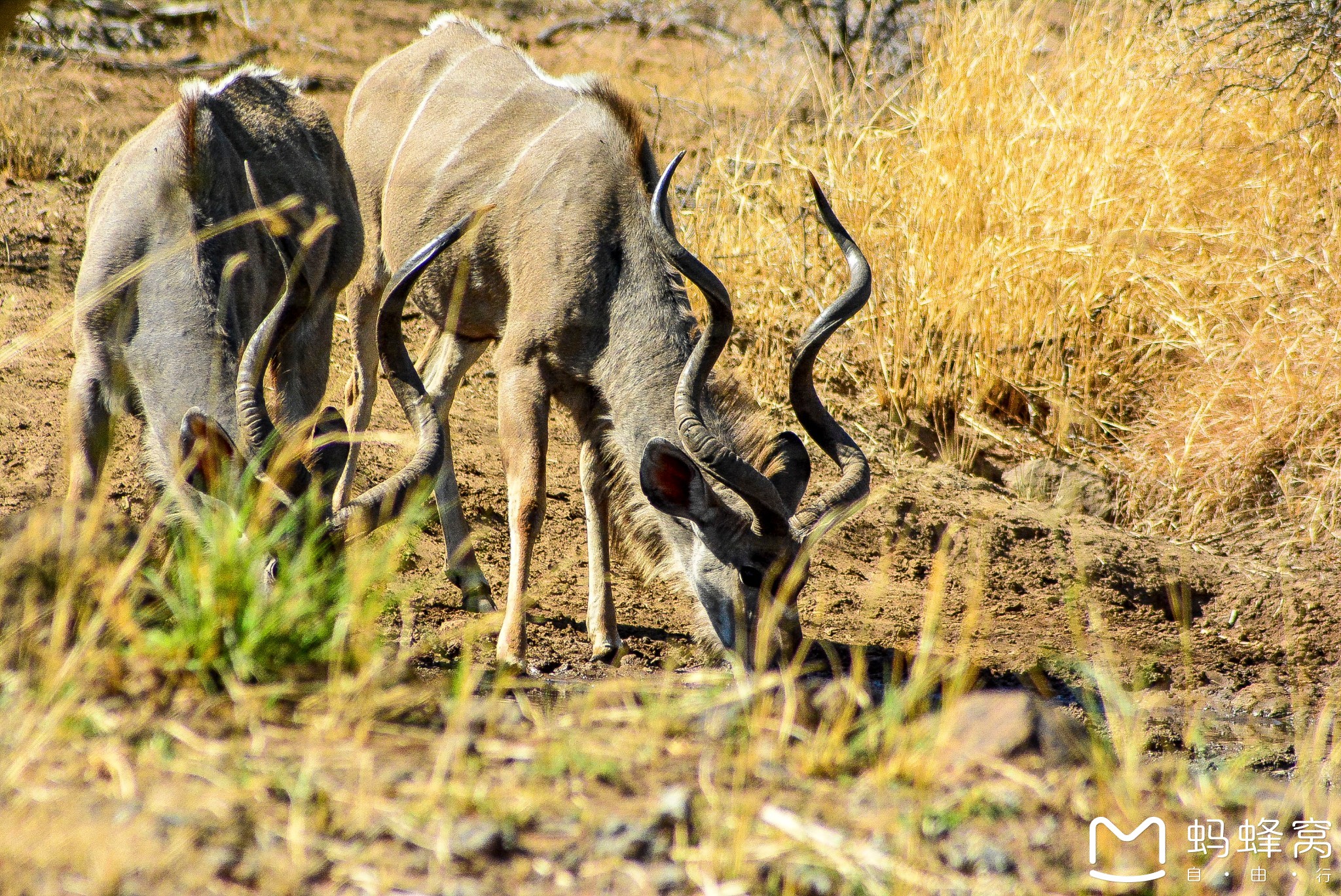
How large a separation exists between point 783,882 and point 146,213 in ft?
10.1

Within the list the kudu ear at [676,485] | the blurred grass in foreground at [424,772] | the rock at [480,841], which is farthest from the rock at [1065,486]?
the rock at [480,841]

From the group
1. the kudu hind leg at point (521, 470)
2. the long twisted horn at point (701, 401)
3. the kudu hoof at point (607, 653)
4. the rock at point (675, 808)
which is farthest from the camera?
the kudu hoof at point (607, 653)

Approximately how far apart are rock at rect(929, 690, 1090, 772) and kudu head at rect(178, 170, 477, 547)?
152 centimetres

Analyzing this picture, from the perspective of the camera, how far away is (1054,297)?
649cm

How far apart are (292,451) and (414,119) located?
2584 mm

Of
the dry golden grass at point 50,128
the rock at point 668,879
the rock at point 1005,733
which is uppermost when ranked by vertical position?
the dry golden grass at point 50,128

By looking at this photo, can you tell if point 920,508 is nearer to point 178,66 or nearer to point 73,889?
Result: point 73,889

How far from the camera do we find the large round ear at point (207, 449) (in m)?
3.35

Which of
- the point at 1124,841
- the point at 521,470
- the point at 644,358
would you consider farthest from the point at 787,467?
the point at 1124,841

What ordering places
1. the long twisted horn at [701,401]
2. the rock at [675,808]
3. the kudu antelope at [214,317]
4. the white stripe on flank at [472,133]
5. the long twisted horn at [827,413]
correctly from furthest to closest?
the white stripe on flank at [472,133] < the long twisted horn at [827,413] < the long twisted horn at [701,401] < the kudu antelope at [214,317] < the rock at [675,808]

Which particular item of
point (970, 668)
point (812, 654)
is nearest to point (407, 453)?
point (812, 654)

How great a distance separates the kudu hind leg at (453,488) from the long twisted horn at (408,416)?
1.01 meters

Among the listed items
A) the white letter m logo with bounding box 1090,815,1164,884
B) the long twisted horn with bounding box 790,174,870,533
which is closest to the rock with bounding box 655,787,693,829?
the white letter m logo with bounding box 1090,815,1164,884

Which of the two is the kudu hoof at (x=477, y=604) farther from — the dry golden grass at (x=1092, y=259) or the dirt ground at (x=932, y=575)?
the dry golden grass at (x=1092, y=259)
